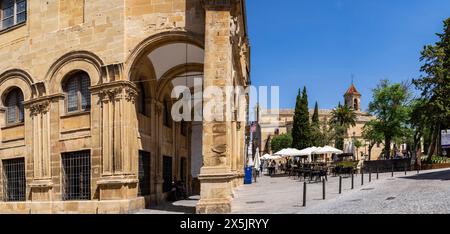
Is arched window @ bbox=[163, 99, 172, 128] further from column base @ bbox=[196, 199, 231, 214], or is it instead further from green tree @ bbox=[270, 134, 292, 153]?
green tree @ bbox=[270, 134, 292, 153]

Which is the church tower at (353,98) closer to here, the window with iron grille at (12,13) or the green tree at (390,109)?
the green tree at (390,109)

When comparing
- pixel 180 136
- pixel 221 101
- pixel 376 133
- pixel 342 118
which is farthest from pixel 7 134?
pixel 342 118

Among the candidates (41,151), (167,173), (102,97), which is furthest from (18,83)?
(167,173)

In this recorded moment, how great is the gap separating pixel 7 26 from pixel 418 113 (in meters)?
29.3

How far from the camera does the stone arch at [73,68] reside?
16.5 m

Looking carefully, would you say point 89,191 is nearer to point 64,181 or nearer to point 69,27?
point 64,181

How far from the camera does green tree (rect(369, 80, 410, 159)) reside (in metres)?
50.6

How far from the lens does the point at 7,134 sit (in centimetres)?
1947

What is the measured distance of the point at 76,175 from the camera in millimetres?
16922

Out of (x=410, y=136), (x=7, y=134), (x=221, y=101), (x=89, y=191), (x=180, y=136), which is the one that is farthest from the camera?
(x=410, y=136)

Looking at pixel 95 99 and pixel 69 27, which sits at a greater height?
pixel 69 27

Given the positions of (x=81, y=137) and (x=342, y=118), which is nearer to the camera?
(x=81, y=137)

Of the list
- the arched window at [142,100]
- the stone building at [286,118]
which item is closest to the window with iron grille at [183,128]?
the arched window at [142,100]

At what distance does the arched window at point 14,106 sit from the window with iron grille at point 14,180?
1837mm
